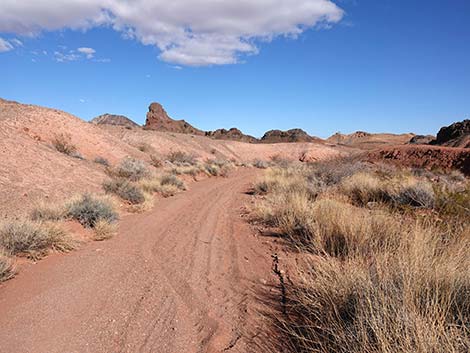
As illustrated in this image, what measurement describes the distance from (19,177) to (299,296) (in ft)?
33.8

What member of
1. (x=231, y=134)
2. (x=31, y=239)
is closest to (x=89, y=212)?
(x=31, y=239)

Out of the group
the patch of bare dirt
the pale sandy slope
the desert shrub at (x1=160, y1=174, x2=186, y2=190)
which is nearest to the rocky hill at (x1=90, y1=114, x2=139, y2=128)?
the pale sandy slope

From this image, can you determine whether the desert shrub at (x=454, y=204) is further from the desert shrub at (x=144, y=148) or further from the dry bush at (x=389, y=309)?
the desert shrub at (x=144, y=148)

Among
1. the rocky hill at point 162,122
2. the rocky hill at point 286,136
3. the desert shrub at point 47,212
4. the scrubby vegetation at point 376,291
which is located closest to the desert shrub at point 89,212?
the desert shrub at point 47,212

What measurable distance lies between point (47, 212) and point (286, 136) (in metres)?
78.3

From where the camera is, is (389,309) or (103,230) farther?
(103,230)

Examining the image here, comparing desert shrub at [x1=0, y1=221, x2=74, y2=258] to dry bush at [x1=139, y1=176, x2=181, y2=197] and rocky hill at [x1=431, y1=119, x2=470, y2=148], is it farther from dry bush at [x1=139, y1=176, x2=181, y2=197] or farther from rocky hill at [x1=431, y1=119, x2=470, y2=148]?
rocky hill at [x1=431, y1=119, x2=470, y2=148]

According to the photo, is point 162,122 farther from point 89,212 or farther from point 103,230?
point 103,230

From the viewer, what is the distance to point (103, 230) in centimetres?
756

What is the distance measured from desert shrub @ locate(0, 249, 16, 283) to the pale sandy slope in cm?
272

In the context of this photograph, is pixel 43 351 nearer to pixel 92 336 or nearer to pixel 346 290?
pixel 92 336

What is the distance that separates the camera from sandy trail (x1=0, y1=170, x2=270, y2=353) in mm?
3490

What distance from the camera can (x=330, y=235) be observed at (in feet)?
19.5

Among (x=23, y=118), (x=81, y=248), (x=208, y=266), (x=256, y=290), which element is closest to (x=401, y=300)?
(x=256, y=290)
